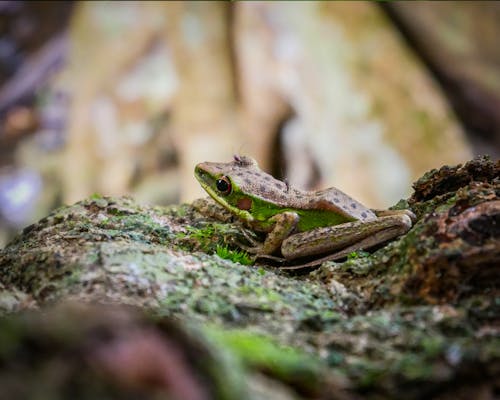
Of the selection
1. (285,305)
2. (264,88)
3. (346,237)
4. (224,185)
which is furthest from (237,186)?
(264,88)

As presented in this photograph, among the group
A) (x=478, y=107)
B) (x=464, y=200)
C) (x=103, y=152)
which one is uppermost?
A: (x=478, y=107)

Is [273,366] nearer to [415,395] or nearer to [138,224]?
[415,395]

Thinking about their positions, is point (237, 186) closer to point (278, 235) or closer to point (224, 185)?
point (224, 185)

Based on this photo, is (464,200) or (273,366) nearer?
(273,366)

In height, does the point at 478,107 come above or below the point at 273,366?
above

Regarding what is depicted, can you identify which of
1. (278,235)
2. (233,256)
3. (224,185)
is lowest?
(233,256)

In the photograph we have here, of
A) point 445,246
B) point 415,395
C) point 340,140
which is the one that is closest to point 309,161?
point 340,140

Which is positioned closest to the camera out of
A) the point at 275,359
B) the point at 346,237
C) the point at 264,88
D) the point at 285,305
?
the point at 275,359
